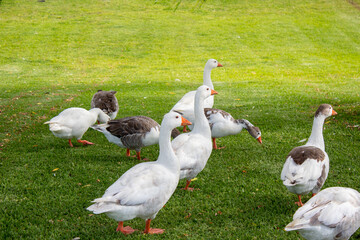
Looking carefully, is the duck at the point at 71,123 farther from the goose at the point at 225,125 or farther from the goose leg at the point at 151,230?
the goose leg at the point at 151,230

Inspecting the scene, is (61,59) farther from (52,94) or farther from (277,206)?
(277,206)

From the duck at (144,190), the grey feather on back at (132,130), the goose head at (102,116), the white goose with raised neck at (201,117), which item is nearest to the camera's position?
the duck at (144,190)

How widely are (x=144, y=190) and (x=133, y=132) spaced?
8.35ft

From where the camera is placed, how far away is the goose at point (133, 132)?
6.75 metres

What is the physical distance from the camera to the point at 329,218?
391 centimetres

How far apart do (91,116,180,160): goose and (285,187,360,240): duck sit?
133 inches

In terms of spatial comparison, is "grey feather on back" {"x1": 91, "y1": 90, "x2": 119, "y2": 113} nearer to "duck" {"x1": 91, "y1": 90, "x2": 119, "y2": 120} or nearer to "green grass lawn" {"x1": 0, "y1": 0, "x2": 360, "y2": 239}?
"duck" {"x1": 91, "y1": 90, "x2": 119, "y2": 120}

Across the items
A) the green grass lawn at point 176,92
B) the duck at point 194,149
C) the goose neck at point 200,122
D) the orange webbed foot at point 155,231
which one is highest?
the goose neck at point 200,122

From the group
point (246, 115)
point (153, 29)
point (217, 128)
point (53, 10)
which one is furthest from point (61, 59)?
point (217, 128)

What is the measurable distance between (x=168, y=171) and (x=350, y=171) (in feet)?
11.0

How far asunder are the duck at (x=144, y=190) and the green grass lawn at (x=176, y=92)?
1.30ft

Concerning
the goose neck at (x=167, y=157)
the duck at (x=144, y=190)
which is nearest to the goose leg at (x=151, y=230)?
the duck at (x=144, y=190)

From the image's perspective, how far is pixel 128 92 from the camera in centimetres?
1334

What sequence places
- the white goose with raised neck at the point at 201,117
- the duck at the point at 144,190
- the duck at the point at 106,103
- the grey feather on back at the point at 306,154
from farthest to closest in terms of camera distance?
the duck at the point at 106,103
the white goose with raised neck at the point at 201,117
the grey feather on back at the point at 306,154
the duck at the point at 144,190
